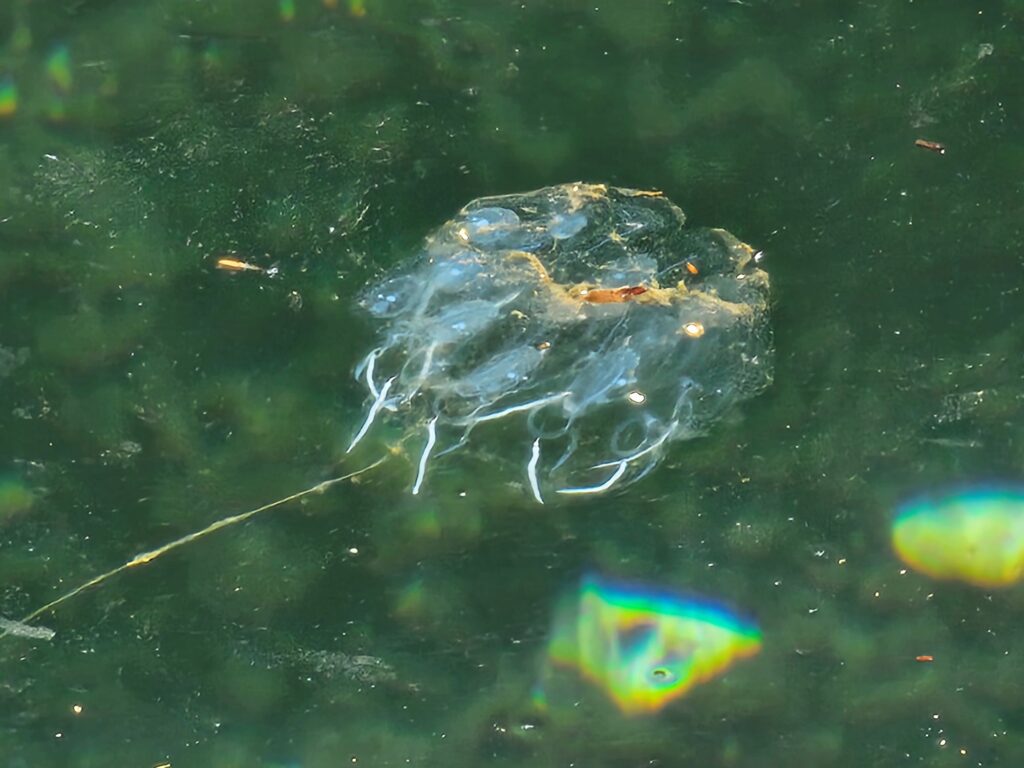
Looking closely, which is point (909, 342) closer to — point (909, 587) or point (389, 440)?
point (909, 587)

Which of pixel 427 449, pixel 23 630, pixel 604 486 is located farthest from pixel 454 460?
pixel 23 630

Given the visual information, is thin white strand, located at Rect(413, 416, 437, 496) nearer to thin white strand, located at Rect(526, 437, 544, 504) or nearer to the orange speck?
thin white strand, located at Rect(526, 437, 544, 504)

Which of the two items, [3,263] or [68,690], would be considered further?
[68,690]

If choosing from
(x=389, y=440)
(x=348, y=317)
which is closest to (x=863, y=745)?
(x=389, y=440)

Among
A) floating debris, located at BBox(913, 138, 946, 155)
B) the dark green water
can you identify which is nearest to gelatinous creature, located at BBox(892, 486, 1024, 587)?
the dark green water

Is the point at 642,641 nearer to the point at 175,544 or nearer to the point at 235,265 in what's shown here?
the point at 175,544

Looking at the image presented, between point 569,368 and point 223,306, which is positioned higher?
point 223,306
